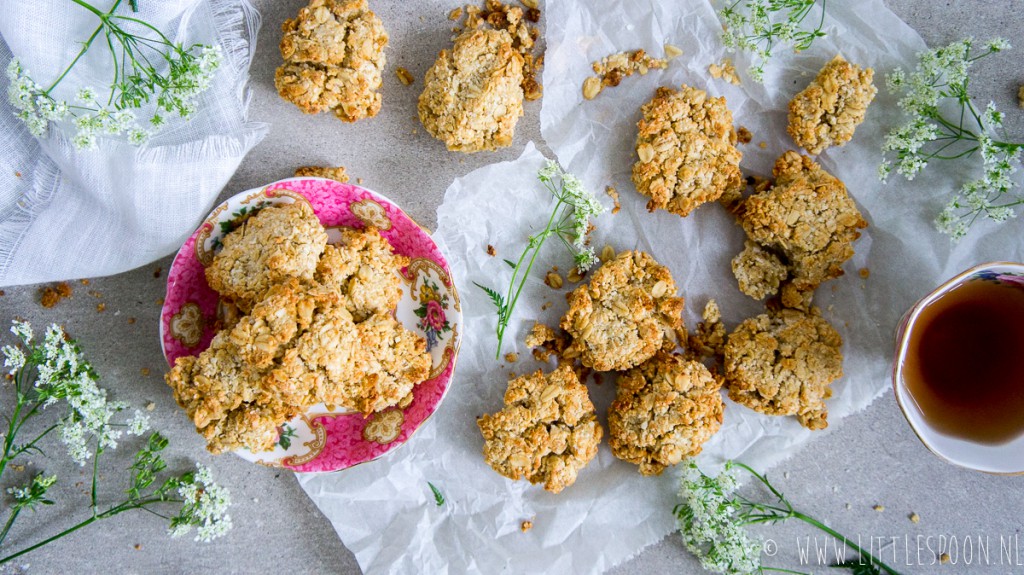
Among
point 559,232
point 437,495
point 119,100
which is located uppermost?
point 119,100

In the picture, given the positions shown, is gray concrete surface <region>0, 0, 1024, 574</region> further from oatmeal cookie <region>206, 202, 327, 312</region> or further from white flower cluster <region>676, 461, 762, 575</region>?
oatmeal cookie <region>206, 202, 327, 312</region>

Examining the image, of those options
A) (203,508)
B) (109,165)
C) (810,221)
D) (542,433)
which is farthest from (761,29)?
(203,508)

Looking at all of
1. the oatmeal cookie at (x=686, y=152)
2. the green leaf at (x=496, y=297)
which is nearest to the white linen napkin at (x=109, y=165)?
the green leaf at (x=496, y=297)

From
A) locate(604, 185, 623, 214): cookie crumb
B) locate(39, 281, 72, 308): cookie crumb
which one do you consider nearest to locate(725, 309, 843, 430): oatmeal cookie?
locate(604, 185, 623, 214): cookie crumb

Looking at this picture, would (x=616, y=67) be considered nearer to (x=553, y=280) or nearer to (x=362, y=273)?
(x=553, y=280)

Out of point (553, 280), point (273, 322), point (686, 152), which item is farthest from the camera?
point (553, 280)

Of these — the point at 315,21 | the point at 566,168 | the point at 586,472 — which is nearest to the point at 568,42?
the point at 566,168

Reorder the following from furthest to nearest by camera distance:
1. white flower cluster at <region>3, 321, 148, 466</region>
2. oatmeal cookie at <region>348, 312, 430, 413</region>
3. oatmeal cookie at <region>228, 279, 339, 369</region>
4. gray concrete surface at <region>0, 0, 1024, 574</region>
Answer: gray concrete surface at <region>0, 0, 1024, 574</region>
white flower cluster at <region>3, 321, 148, 466</region>
oatmeal cookie at <region>348, 312, 430, 413</region>
oatmeal cookie at <region>228, 279, 339, 369</region>
